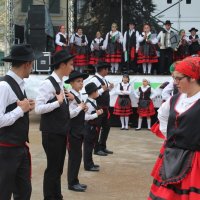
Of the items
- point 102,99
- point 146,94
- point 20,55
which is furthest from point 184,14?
point 20,55

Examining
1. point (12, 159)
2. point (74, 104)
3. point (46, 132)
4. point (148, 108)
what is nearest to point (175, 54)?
point (148, 108)

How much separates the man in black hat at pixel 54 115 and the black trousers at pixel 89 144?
2.07 metres

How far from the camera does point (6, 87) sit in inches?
147

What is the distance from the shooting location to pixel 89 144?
280 inches

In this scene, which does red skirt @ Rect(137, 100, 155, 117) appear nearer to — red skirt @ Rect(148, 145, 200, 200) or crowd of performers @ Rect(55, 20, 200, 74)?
crowd of performers @ Rect(55, 20, 200, 74)

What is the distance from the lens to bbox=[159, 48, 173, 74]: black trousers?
13.7 meters

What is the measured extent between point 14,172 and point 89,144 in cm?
332

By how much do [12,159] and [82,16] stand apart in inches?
597

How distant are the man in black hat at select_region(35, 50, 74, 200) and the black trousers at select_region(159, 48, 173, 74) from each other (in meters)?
9.04

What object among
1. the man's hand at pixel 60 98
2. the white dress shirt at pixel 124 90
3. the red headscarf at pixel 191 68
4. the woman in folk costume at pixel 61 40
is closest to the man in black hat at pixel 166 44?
the white dress shirt at pixel 124 90

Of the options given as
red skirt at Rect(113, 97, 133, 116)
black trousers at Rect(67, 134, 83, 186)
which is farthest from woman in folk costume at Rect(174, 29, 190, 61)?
black trousers at Rect(67, 134, 83, 186)

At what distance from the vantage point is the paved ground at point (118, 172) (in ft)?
18.9

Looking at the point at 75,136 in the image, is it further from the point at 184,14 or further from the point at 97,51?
the point at 184,14

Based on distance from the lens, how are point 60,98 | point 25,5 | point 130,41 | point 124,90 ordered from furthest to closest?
1. point 25,5
2. point 130,41
3. point 124,90
4. point 60,98
